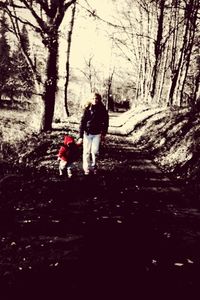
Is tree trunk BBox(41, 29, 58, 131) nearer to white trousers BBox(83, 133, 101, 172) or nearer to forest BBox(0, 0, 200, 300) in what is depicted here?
forest BBox(0, 0, 200, 300)

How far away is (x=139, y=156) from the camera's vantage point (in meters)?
16.2

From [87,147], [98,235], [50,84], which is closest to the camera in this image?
[98,235]

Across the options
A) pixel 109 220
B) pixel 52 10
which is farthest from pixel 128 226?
pixel 52 10

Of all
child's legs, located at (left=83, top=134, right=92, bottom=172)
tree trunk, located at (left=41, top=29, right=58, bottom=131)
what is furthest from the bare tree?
child's legs, located at (left=83, top=134, right=92, bottom=172)

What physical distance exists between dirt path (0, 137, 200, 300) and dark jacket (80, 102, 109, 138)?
1367 millimetres

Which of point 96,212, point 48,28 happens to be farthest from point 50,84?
point 96,212

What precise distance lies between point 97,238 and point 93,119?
5.21 m

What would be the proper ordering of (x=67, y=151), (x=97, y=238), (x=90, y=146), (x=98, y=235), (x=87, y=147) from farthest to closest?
(x=90, y=146) < (x=87, y=147) < (x=67, y=151) < (x=98, y=235) < (x=97, y=238)

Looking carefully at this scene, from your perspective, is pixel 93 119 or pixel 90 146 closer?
pixel 93 119

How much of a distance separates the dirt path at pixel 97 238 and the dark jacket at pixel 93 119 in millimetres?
1367

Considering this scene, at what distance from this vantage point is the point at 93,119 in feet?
38.0

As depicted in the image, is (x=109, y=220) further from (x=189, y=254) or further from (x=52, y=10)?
(x=52, y=10)

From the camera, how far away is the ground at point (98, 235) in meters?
5.27

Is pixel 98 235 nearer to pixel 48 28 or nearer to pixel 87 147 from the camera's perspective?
pixel 87 147
